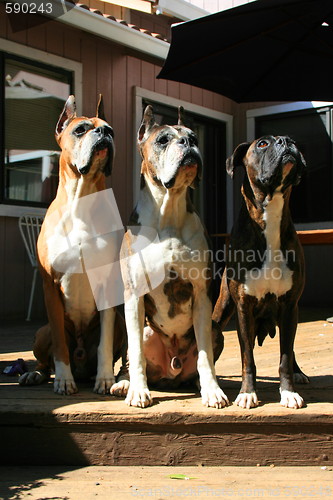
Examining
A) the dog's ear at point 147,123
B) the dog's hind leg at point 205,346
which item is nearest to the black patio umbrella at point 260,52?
the dog's ear at point 147,123

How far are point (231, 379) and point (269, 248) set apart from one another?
3.38ft

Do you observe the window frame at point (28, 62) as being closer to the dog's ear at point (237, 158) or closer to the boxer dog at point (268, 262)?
the dog's ear at point (237, 158)

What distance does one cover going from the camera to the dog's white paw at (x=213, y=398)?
109 inches

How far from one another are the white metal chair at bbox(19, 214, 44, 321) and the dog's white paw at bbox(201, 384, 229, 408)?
4134 millimetres

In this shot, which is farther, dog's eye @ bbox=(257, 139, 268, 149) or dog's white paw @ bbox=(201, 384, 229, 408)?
dog's eye @ bbox=(257, 139, 268, 149)

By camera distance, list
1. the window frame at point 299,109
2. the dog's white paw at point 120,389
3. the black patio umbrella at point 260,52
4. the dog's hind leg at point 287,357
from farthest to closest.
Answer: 1. the window frame at point 299,109
2. the black patio umbrella at point 260,52
3. the dog's white paw at point 120,389
4. the dog's hind leg at point 287,357

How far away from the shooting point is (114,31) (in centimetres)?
720

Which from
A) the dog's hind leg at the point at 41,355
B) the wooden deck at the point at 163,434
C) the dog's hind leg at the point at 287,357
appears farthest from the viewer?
the dog's hind leg at the point at 41,355

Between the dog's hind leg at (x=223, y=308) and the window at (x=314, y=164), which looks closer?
the dog's hind leg at (x=223, y=308)

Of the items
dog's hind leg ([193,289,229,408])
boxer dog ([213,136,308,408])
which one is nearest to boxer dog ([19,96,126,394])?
dog's hind leg ([193,289,229,408])

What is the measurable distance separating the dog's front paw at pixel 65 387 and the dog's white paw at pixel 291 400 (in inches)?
41.5

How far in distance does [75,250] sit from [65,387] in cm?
70

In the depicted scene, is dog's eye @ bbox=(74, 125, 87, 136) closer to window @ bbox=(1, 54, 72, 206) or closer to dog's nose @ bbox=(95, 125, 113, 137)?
dog's nose @ bbox=(95, 125, 113, 137)

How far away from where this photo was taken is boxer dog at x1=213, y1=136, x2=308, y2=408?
9.32 feet
